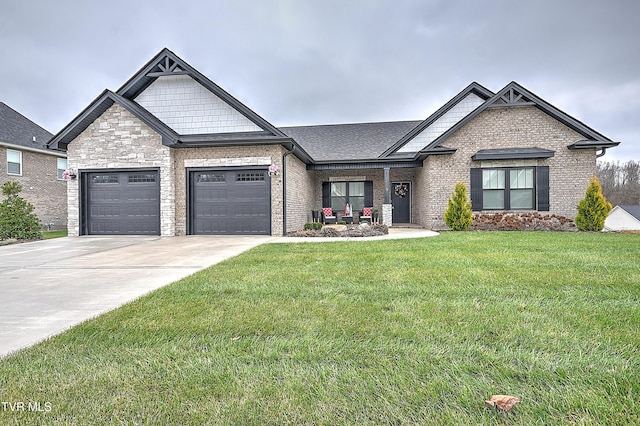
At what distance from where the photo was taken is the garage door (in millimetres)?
12367

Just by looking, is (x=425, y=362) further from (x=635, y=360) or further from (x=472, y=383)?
(x=635, y=360)

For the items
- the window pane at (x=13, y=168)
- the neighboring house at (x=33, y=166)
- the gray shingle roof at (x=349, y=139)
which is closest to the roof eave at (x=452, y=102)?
the gray shingle roof at (x=349, y=139)

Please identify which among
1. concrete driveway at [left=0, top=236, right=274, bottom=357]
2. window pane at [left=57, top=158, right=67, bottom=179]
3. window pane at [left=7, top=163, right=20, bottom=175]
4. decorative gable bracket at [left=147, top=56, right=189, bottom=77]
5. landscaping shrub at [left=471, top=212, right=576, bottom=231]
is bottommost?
concrete driveway at [left=0, top=236, right=274, bottom=357]

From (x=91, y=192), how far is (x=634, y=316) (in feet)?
50.3

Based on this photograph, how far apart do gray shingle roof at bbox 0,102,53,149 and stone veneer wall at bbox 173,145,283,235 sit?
32.7ft

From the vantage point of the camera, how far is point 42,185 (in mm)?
18047

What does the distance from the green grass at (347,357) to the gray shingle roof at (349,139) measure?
12.3 m

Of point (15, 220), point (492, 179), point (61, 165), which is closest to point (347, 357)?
point (492, 179)

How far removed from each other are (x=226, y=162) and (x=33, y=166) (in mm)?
13341

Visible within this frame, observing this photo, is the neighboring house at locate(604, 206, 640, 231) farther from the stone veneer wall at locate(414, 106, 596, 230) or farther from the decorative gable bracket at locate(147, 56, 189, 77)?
the decorative gable bracket at locate(147, 56, 189, 77)

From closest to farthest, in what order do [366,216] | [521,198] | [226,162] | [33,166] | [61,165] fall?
[226,162] < [521,198] < [366,216] < [33,166] < [61,165]

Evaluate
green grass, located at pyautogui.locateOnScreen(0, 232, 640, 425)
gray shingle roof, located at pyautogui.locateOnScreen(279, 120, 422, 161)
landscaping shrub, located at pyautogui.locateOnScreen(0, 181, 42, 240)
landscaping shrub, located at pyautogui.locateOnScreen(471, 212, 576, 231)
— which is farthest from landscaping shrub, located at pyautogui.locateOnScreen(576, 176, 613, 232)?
landscaping shrub, located at pyautogui.locateOnScreen(0, 181, 42, 240)

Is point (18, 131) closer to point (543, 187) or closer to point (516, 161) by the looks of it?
point (516, 161)

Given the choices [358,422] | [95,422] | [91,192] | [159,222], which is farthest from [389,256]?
[91,192]
